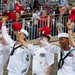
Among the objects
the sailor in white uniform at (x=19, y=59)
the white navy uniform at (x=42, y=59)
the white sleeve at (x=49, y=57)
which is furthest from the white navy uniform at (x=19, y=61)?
the white sleeve at (x=49, y=57)

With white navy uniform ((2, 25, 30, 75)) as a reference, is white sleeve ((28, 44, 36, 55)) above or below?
above

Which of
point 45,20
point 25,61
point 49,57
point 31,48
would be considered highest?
point 31,48

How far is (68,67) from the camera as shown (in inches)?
202

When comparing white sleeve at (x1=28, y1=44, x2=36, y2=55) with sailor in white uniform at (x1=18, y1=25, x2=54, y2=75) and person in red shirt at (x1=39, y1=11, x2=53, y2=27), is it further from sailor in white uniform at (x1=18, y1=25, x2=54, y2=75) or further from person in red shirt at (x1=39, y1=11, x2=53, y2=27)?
person in red shirt at (x1=39, y1=11, x2=53, y2=27)

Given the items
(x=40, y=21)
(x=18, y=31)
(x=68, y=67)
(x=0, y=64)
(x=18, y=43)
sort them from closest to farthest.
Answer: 1. (x=68, y=67)
2. (x=18, y=31)
3. (x=18, y=43)
4. (x=0, y=64)
5. (x=40, y=21)

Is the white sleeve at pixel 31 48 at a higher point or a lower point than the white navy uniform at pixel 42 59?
higher

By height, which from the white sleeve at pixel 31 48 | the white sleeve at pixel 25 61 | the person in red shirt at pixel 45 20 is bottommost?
the person in red shirt at pixel 45 20

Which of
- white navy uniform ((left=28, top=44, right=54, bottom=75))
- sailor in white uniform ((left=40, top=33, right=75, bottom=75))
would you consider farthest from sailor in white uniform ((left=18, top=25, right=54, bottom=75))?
sailor in white uniform ((left=40, top=33, right=75, bottom=75))

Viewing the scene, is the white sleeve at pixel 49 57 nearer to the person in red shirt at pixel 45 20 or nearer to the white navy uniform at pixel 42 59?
the white navy uniform at pixel 42 59

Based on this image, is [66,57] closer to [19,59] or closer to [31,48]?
[31,48]

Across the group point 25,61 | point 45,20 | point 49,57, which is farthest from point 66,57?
point 45,20

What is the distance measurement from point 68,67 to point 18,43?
4.50 ft

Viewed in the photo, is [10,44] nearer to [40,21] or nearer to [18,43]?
[18,43]

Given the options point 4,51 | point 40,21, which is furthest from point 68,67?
point 40,21
